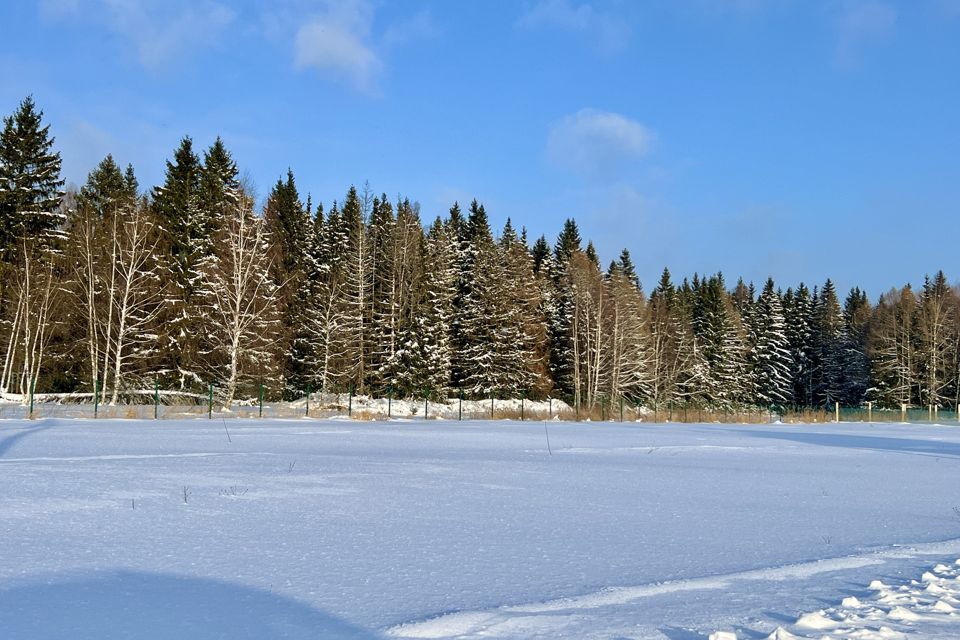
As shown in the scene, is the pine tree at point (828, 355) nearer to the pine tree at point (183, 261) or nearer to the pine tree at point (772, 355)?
the pine tree at point (772, 355)

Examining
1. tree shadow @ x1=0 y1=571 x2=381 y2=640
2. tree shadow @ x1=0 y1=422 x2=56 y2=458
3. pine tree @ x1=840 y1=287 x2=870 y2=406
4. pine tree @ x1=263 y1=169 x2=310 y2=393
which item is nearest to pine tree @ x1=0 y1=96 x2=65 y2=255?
pine tree @ x1=263 y1=169 x2=310 y2=393

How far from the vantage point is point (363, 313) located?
142ft

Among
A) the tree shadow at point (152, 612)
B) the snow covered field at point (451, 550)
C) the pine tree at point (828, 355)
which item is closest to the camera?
the tree shadow at point (152, 612)

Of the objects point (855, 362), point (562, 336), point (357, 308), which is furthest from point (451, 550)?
point (855, 362)

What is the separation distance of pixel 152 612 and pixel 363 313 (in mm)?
40083

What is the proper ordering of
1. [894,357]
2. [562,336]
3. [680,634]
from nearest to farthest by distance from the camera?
[680,634]
[562,336]
[894,357]

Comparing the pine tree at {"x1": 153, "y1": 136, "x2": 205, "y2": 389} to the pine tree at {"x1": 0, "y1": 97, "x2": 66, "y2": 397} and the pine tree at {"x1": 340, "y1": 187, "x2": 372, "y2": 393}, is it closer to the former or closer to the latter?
the pine tree at {"x1": 0, "y1": 97, "x2": 66, "y2": 397}

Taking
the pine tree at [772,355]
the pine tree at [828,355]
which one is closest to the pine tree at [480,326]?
the pine tree at [772,355]

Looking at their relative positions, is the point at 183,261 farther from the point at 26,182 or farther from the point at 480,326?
the point at 480,326

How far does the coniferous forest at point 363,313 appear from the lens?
105ft

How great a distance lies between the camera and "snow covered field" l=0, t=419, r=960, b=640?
360cm

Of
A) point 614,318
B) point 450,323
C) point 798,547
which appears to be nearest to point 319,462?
point 798,547

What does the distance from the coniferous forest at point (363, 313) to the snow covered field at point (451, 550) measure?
2043 cm

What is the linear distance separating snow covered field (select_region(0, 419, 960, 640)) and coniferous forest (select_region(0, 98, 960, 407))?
67.0 feet
